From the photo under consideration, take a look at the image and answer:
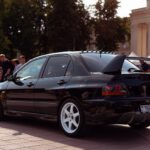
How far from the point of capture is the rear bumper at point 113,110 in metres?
8.38

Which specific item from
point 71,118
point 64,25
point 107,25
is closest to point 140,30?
point 107,25

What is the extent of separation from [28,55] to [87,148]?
55.5m

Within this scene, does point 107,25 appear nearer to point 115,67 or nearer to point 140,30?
point 140,30

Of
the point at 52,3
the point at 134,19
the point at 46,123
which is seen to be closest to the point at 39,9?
the point at 52,3

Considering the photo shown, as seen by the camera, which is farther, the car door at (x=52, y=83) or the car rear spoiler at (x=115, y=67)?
the car door at (x=52, y=83)

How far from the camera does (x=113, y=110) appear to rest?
8.36 m

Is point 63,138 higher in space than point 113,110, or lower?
lower

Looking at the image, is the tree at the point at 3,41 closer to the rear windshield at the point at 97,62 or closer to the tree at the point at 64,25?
the tree at the point at 64,25

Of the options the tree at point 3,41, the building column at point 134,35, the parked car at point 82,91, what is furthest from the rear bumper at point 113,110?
the building column at point 134,35

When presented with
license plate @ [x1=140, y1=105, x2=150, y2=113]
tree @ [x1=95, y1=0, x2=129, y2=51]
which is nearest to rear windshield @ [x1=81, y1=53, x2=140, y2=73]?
license plate @ [x1=140, y1=105, x2=150, y2=113]

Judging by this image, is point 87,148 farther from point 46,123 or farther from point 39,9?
point 39,9

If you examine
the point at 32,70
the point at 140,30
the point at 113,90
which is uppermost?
the point at 140,30

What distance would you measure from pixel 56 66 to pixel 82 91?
1.30m

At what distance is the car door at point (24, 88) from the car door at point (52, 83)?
0.22 meters
